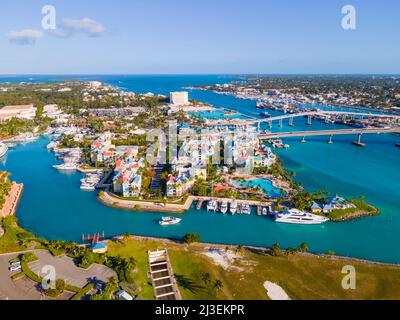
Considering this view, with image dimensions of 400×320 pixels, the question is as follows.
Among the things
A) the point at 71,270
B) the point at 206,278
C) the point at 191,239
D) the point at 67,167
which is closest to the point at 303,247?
the point at 206,278

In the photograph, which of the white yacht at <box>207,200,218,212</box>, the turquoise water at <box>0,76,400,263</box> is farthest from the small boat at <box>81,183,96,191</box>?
the white yacht at <box>207,200,218,212</box>

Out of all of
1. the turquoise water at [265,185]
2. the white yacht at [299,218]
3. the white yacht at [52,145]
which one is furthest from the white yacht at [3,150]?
the white yacht at [299,218]

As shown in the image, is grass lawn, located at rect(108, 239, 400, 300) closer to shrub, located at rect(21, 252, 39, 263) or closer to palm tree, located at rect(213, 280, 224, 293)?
palm tree, located at rect(213, 280, 224, 293)

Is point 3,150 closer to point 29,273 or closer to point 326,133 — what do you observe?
point 29,273

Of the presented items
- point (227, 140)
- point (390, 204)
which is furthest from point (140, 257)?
point (227, 140)

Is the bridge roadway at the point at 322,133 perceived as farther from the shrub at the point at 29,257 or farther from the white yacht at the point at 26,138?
the shrub at the point at 29,257

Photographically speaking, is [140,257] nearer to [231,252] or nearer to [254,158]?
[231,252]

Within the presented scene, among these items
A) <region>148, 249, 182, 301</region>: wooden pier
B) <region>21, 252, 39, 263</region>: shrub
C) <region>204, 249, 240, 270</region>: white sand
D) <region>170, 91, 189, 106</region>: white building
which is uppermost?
<region>170, 91, 189, 106</region>: white building
